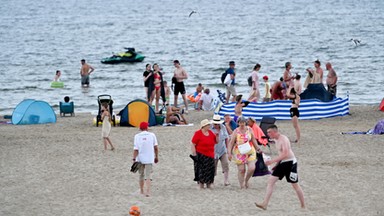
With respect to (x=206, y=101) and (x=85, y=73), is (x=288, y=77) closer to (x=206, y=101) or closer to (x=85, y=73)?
(x=206, y=101)

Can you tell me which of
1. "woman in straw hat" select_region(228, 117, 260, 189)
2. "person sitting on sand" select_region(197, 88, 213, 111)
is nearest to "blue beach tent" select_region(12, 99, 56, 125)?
"person sitting on sand" select_region(197, 88, 213, 111)

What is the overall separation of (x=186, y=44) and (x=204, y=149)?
2320 inches

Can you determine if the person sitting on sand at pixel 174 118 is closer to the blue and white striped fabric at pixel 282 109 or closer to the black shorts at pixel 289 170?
the blue and white striped fabric at pixel 282 109

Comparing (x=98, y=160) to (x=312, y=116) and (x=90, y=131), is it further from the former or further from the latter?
(x=312, y=116)

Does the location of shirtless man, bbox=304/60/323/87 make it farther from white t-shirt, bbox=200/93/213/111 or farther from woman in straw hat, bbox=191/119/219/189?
woman in straw hat, bbox=191/119/219/189

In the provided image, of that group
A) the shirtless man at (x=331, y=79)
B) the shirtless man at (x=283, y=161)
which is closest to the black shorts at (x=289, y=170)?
the shirtless man at (x=283, y=161)

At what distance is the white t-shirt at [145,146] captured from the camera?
568 inches

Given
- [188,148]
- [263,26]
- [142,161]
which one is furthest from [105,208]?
[263,26]

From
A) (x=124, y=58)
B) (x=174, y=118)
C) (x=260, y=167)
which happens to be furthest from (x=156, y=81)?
(x=124, y=58)

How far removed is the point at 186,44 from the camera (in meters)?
73.8

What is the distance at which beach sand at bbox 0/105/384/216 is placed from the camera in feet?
46.4

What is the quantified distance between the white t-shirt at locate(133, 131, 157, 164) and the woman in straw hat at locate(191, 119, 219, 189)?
0.86 metres

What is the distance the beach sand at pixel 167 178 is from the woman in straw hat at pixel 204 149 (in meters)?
0.34

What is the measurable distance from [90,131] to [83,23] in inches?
3435
